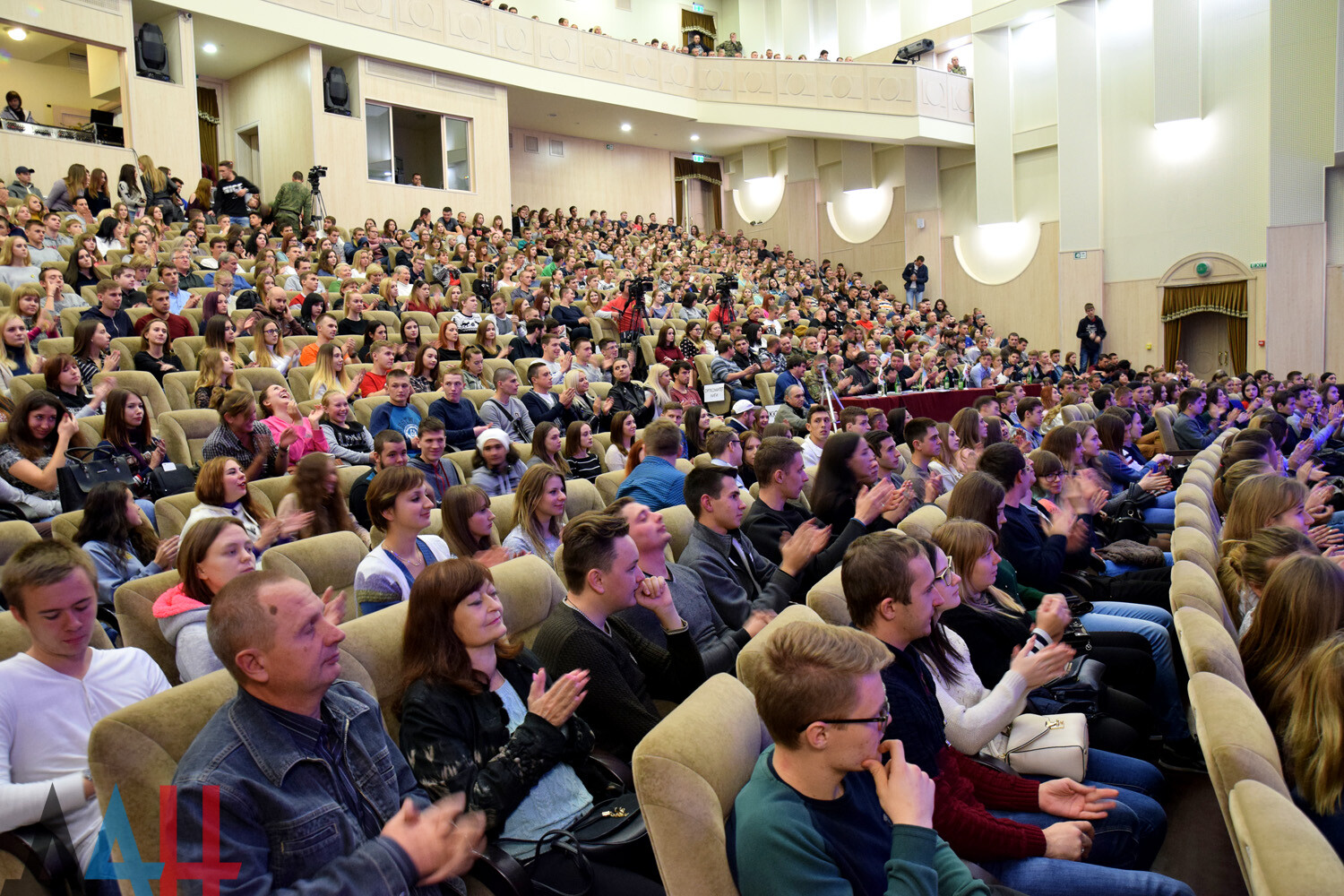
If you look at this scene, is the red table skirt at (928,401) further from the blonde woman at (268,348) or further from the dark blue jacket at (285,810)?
the dark blue jacket at (285,810)

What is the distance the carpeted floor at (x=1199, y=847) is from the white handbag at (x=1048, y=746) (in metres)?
0.33

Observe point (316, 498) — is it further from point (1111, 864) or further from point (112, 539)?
point (1111, 864)

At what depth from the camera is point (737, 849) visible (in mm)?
1366

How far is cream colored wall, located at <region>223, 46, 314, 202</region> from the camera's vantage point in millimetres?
11469

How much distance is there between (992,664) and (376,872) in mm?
1660

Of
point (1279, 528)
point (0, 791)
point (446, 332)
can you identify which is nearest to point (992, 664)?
point (1279, 528)

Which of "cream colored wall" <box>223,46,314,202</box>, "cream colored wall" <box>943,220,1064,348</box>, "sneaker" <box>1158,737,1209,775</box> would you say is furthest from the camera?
"cream colored wall" <box>943,220,1064,348</box>

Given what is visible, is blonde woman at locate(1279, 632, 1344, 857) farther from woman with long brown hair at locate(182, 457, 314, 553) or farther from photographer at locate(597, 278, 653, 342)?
photographer at locate(597, 278, 653, 342)

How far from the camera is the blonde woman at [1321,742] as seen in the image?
1.56 m

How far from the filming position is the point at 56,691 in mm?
1754

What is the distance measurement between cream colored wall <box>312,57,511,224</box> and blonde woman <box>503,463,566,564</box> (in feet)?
32.0

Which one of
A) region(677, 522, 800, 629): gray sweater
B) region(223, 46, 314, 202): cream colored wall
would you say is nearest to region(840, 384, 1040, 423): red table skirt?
region(677, 522, 800, 629): gray sweater

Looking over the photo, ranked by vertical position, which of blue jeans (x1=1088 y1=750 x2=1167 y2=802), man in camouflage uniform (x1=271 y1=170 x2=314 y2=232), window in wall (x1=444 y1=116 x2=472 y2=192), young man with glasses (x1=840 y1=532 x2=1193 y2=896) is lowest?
blue jeans (x1=1088 y1=750 x2=1167 y2=802)

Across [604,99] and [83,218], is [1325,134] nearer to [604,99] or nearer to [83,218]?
[604,99]
